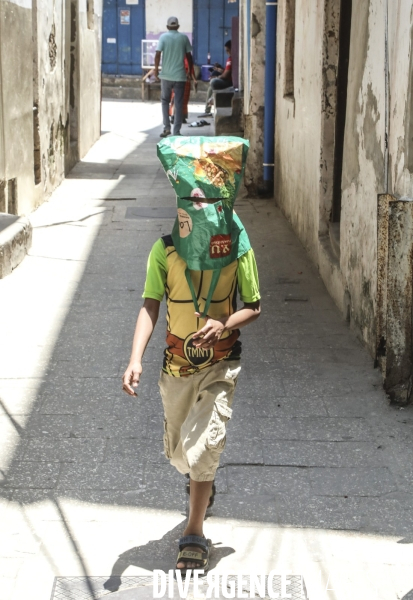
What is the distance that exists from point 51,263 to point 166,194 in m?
3.90

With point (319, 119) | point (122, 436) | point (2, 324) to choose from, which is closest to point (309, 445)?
point (122, 436)

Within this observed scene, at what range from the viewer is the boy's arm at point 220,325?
10.8 feet

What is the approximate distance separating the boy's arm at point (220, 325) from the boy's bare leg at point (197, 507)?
53 centimetres

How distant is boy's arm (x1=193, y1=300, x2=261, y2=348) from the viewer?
3291mm

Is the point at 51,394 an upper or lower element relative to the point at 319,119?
lower

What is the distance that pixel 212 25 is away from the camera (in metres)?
26.3

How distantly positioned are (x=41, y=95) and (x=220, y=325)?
810 cm

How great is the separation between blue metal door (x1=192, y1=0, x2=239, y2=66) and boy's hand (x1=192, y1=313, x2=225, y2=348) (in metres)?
24.1

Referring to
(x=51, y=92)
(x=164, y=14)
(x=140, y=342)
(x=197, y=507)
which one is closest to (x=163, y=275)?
(x=140, y=342)

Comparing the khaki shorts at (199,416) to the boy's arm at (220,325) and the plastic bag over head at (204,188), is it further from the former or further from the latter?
the plastic bag over head at (204,188)

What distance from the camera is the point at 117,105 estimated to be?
24.8m

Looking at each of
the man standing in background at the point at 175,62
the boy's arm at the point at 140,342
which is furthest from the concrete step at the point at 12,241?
the man standing in background at the point at 175,62

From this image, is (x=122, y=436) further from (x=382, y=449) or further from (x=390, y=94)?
(x=390, y=94)

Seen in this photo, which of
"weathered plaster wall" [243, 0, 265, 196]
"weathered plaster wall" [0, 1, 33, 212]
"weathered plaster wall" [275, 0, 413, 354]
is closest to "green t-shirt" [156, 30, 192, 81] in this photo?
"weathered plaster wall" [243, 0, 265, 196]
